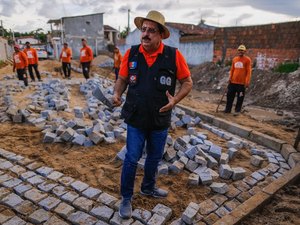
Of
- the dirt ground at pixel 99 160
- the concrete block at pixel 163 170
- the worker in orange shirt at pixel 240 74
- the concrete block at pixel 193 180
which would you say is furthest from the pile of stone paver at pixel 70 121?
the worker in orange shirt at pixel 240 74

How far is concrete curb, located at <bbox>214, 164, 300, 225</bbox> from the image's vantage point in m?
2.95

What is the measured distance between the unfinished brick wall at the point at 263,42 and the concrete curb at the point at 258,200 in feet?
30.9

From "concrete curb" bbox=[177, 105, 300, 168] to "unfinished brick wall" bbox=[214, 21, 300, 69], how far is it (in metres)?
7.19

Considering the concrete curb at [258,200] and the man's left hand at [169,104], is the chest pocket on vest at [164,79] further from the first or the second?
the concrete curb at [258,200]

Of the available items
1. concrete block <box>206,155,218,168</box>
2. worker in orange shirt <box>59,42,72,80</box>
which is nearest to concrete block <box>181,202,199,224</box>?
concrete block <box>206,155,218,168</box>

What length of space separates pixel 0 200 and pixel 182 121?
12.7 feet

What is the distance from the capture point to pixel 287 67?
11195 millimetres

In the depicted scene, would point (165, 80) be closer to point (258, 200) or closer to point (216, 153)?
point (258, 200)

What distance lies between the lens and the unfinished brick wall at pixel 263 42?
11875 millimetres

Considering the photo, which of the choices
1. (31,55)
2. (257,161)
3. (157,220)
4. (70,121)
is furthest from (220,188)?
(31,55)

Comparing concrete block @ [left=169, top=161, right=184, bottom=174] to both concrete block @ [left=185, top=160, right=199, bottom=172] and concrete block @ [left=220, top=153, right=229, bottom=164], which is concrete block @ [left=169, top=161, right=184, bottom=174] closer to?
concrete block @ [left=185, top=160, right=199, bottom=172]

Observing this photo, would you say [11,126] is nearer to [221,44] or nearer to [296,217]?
[296,217]

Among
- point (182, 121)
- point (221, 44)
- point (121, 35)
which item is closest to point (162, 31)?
point (182, 121)

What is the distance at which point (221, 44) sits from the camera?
15.7m
